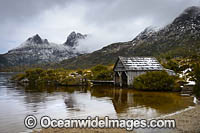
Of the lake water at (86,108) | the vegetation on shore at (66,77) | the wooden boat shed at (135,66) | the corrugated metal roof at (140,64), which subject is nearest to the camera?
the lake water at (86,108)

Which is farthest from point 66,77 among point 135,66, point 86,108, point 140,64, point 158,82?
point 86,108

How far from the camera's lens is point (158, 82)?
136 feet

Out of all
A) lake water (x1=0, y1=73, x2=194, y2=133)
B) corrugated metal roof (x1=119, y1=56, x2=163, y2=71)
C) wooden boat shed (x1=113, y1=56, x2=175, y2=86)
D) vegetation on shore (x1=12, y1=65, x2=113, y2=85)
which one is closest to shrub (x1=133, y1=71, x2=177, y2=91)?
wooden boat shed (x1=113, y1=56, x2=175, y2=86)

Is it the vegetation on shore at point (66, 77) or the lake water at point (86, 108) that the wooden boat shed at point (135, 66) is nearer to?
the vegetation on shore at point (66, 77)

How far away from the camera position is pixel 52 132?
13.6 metres

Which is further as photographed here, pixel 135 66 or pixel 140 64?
pixel 140 64

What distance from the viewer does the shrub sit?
4119 centimetres

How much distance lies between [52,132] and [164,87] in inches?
1270

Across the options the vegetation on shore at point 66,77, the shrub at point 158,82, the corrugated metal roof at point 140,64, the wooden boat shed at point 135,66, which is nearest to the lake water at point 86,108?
the shrub at point 158,82

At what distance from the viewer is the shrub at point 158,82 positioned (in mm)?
41188

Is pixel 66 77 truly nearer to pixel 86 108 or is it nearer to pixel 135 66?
pixel 135 66

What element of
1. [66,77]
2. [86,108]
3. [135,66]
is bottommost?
[86,108]

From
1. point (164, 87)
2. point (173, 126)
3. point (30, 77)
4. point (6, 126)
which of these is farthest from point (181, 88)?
point (30, 77)

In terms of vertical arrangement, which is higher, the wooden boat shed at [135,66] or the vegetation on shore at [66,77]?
the wooden boat shed at [135,66]
